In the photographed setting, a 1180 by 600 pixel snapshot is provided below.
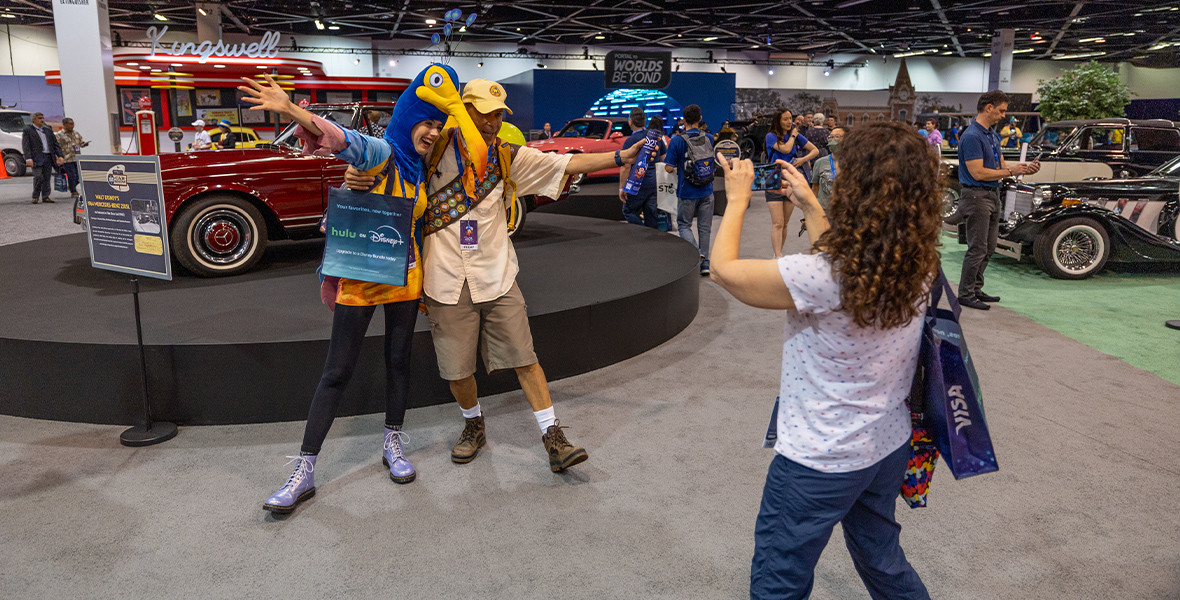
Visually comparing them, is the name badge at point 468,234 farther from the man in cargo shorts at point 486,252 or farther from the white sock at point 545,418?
the white sock at point 545,418

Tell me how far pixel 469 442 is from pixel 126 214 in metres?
2.69

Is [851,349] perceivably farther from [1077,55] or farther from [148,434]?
[1077,55]

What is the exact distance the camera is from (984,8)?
21969 millimetres

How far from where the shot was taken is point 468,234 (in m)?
2.86

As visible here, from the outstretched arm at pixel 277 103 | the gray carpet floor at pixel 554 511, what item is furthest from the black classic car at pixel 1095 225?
the outstretched arm at pixel 277 103

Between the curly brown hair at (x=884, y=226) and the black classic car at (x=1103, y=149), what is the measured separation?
8819 mm

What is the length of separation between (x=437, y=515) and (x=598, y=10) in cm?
2329

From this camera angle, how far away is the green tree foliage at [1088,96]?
17.3 meters

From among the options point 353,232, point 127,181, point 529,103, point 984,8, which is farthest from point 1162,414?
point 984,8

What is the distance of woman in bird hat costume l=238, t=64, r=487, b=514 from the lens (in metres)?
2.66

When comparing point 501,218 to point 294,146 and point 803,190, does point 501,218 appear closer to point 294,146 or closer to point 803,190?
point 803,190

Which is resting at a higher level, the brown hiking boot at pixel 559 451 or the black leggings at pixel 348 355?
the black leggings at pixel 348 355

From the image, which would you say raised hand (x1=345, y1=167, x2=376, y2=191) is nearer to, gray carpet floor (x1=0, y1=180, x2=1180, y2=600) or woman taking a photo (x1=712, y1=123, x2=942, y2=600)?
gray carpet floor (x1=0, y1=180, x2=1180, y2=600)

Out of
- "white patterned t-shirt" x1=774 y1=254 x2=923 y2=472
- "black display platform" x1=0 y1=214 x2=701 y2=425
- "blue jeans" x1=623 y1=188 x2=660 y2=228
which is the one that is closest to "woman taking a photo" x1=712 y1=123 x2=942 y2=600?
"white patterned t-shirt" x1=774 y1=254 x2=923 y2=472
